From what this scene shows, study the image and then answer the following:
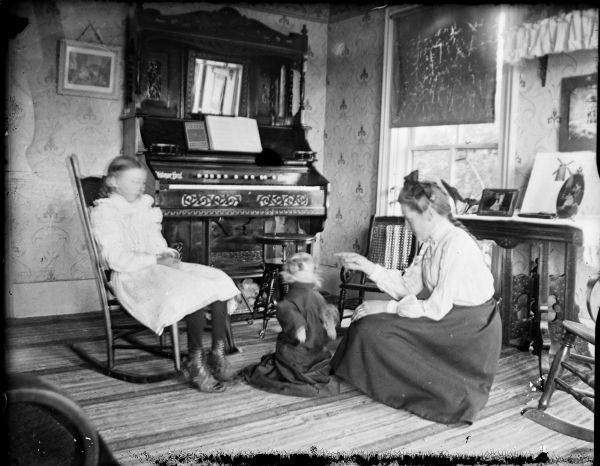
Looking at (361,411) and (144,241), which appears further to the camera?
(144,241)

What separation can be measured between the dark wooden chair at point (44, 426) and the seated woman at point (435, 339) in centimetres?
170

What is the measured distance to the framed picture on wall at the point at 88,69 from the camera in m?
4.90

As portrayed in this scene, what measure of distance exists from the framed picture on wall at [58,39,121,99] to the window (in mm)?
2257

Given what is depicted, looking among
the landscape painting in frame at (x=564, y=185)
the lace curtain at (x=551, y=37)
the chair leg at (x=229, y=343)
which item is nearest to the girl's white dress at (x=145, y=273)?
the chair leg at (x=229, y=343)

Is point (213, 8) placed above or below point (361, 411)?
above

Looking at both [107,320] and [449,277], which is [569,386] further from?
[107,320]

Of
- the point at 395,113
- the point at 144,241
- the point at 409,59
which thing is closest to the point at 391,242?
the point at 395,113

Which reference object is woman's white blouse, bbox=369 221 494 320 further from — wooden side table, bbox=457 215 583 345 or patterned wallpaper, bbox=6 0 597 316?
patterned wallpaper, bbox=6 0 597 316

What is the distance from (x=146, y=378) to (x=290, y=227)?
2.50 metres

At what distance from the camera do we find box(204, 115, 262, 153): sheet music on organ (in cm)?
513

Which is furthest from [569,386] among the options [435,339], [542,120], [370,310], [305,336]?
[542,120]

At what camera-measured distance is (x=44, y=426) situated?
132 centimetres

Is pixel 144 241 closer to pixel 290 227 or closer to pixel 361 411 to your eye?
pixel 361 411

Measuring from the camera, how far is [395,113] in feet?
17.1
